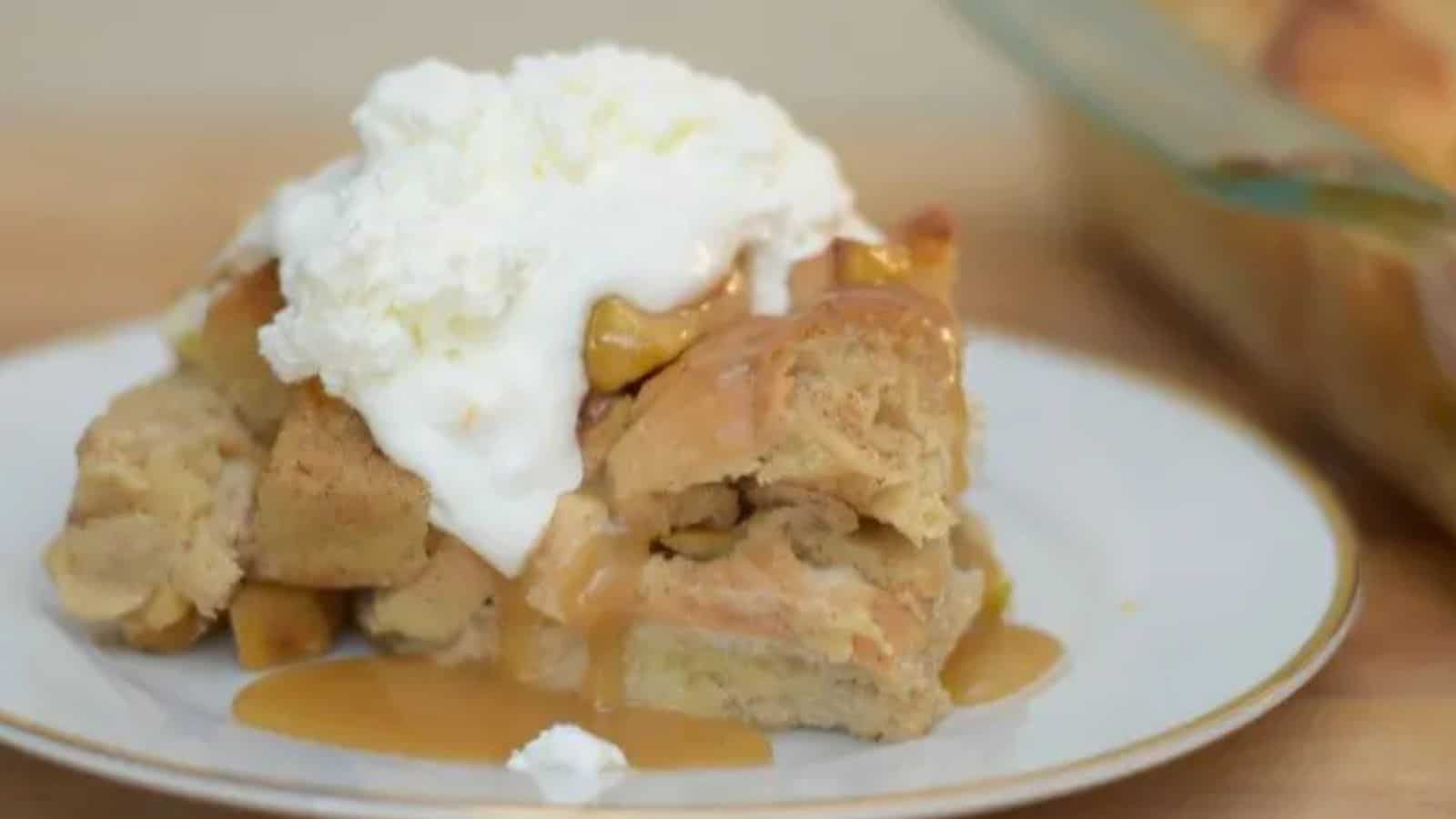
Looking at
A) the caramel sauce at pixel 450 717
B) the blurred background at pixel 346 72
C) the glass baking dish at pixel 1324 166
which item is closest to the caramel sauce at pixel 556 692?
the caramel sauce at pixel 450 717

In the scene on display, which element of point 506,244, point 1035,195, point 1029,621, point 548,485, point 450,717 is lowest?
point 1035,195

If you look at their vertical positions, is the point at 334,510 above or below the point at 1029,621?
above

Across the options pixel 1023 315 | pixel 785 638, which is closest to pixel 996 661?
pixel 785 638

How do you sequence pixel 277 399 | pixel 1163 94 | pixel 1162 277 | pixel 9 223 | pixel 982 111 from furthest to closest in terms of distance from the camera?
pixel 982 111
pixel 9 223
pixel 1162 277
pixel 1163 94
pixel 277 399

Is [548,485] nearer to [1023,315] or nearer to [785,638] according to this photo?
[785,638]

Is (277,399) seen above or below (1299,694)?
above

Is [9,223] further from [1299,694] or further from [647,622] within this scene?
[1299,694]

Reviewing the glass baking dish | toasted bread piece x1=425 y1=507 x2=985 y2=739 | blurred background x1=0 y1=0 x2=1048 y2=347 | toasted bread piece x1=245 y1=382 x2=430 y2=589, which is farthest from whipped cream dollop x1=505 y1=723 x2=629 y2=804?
blurred background x1=0 y1=0 x2=1048 y2=347

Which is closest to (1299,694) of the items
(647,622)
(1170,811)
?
(1170,811)
